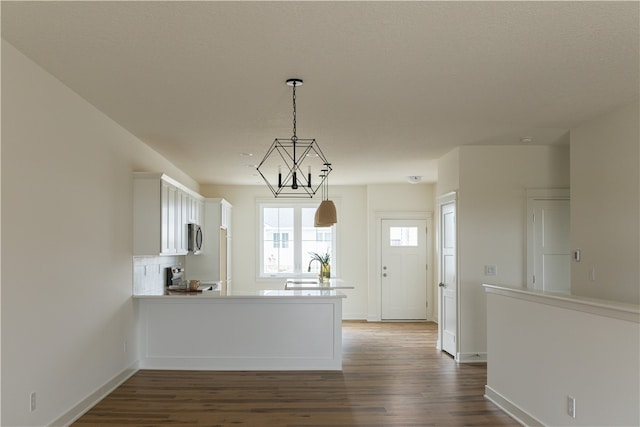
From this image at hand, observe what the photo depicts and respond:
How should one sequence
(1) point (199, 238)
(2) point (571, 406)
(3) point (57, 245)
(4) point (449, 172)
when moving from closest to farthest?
(2) point (571, 406) < (3) point (57, 245) < (4) point (449, 172) < (1) point (199, 238)

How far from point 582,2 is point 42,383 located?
404 centimetres

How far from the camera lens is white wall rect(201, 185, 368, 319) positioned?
10133mm

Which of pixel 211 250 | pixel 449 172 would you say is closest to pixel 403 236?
pixel 449 172

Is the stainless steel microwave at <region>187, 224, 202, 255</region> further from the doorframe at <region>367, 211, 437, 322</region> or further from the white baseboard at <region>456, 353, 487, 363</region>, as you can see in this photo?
the white baseboard at <region>456, 353, 487, 363</region>

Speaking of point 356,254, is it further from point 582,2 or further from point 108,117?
point 582,2

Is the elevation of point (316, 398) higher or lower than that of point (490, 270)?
lower

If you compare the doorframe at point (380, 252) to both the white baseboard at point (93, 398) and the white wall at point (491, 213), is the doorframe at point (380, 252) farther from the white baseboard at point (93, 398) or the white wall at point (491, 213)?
the white baseboard at point (93, 398)

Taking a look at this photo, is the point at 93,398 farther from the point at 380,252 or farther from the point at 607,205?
the point at 380,252

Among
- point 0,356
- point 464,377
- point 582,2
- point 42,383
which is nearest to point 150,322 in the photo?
point 42,383

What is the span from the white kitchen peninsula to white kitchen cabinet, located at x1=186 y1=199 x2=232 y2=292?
2668mm

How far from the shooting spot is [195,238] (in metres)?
7.68

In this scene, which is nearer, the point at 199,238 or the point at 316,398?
the point at 316,398

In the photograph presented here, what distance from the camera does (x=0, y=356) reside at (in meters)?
3.09

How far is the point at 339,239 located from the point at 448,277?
362 cm
